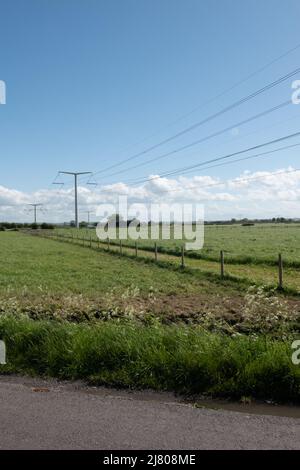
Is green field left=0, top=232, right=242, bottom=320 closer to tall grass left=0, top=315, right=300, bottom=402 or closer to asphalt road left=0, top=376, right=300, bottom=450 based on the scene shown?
tall grass left=0, top=315, right=300, bottom=402

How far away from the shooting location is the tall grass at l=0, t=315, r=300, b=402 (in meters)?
5.22

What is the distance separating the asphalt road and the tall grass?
1.58 ft

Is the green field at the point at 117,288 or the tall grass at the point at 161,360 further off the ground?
the tall grass at the point at 161,360

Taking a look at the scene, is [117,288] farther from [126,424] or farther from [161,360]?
[126,424]

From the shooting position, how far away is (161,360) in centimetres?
579

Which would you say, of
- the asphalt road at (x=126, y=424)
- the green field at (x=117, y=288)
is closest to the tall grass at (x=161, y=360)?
the asphalt road at (x=126, y=424)

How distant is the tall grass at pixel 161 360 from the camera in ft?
17.1

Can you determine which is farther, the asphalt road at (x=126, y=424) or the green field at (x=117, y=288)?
the green field at (x=117, y=288)

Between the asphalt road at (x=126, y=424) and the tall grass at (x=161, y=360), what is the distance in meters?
0.48

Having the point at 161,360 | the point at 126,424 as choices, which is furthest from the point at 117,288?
the point at 126,424

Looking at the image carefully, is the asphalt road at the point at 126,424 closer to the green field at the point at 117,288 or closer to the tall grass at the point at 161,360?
the tall grass at the point at 161,360

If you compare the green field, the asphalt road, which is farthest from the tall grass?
the green field

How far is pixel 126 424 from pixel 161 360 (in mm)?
1641
